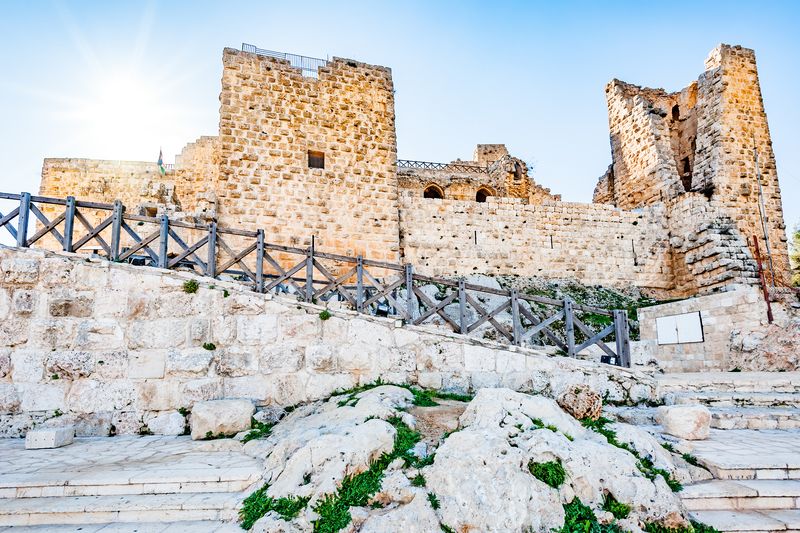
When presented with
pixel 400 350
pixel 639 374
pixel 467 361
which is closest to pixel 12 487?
pixel 400 350

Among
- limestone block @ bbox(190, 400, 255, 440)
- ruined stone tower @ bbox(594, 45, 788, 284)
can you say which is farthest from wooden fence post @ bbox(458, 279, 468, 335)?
ruined stone tower @ bbox(594, 45, 788, 284)

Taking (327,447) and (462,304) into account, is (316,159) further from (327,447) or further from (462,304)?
(327,447)

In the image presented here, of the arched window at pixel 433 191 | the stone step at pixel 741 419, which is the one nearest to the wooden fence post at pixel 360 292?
the stone step at pixel 741 419

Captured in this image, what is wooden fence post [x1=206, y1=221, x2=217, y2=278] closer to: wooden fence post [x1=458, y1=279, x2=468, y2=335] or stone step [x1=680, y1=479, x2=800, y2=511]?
wooden fence post [x1=458, y1=279, x2=468, y2=335]

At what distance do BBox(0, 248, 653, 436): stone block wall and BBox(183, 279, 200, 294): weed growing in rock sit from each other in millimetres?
82

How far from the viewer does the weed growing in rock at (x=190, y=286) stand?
748cm

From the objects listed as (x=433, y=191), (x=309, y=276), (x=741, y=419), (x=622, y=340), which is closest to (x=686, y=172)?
(x=433, y=191)

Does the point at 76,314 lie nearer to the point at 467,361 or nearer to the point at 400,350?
the point at 400,350

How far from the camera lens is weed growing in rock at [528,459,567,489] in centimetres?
400

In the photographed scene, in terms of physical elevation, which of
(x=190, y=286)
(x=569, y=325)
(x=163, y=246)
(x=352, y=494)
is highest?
(x=163, y=246)

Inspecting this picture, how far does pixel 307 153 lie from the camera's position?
45.3ft

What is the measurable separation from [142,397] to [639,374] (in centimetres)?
763

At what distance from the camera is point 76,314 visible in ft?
24.0

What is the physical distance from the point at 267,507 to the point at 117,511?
1319 mm
